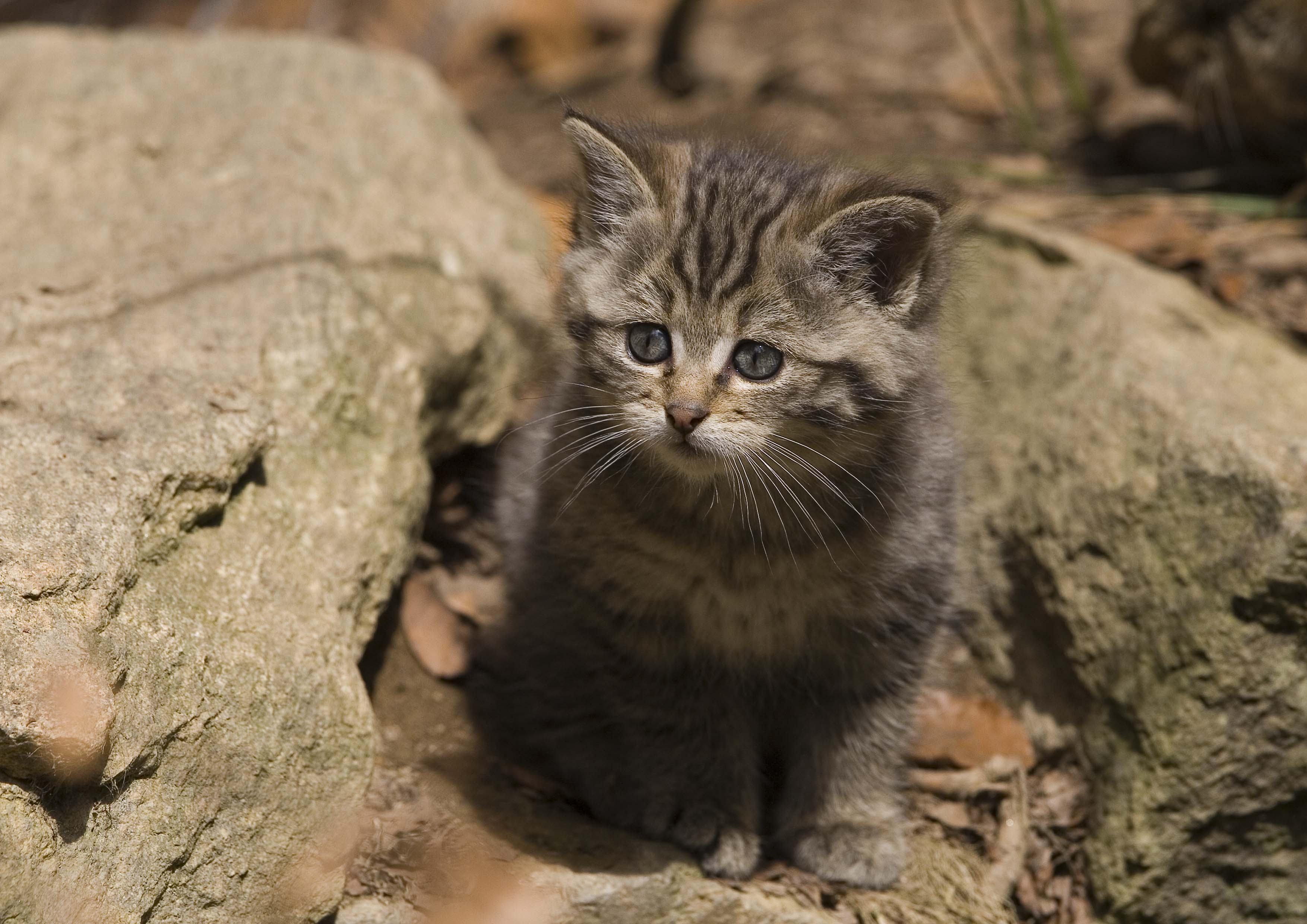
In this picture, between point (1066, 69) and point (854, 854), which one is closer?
point (854, 854)

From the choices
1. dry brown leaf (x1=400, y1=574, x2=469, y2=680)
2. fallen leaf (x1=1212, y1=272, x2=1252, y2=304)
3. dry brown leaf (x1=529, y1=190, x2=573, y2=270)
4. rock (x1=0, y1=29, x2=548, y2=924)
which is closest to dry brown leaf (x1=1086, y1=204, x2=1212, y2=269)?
fallen leaf (x1=1212, y1=272, x2=1252, y2=304)

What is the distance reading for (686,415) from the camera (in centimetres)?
252

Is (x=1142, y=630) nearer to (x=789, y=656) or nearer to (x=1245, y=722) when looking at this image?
(x=1245, y=722)

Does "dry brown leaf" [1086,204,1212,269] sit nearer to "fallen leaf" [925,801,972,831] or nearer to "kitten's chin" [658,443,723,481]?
"fallen leaf" [925,801,972,831]

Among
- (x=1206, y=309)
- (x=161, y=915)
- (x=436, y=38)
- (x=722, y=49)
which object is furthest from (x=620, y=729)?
(x=436, y=38)

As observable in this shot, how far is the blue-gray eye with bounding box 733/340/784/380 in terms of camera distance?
265cm

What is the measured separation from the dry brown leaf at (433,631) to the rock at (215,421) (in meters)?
0.39

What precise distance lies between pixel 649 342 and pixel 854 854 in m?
1.38

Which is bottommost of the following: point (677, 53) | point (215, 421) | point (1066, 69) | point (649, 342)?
point (215, 421)

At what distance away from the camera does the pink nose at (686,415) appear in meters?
2.53

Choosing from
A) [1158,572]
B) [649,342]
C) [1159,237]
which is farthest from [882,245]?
[1159,237]

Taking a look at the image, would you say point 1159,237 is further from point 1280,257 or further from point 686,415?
point 686,415

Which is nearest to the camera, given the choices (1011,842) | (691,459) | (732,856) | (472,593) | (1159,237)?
(691,459)

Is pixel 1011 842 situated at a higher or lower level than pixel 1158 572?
lower
